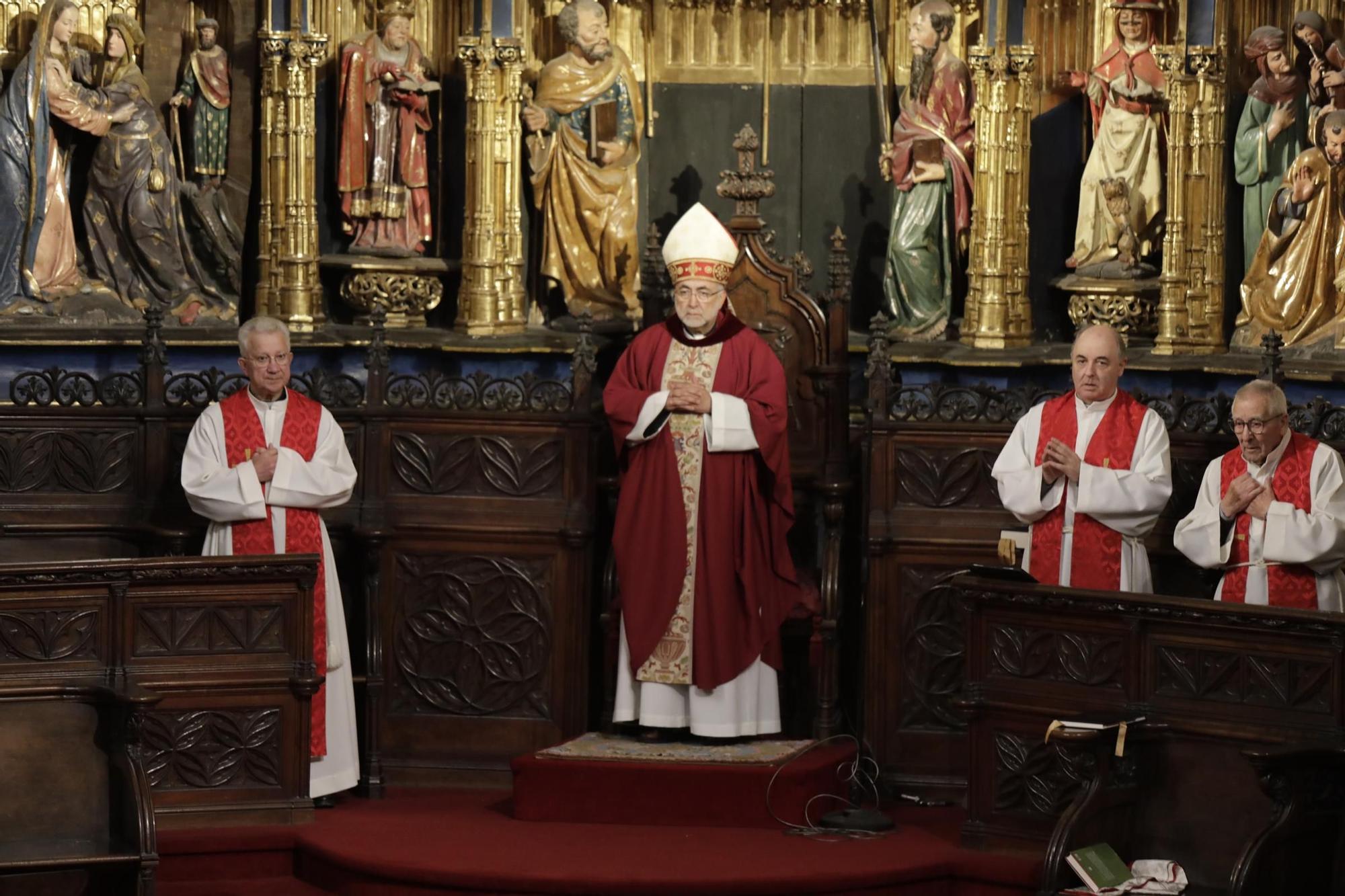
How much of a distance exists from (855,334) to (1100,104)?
1526mm

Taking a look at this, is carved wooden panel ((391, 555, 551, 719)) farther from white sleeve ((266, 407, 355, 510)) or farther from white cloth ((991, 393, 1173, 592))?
white cloth ((991, 393, 1173, 592))

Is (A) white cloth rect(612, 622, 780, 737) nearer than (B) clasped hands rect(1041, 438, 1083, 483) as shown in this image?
No

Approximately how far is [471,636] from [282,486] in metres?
1.12

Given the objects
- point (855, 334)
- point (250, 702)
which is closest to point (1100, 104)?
point (855, 334)

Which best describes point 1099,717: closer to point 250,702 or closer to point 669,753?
point 669,753

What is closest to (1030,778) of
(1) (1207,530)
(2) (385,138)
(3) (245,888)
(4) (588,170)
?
(1) (1207,530)

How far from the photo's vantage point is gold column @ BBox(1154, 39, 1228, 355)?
10.1 meters

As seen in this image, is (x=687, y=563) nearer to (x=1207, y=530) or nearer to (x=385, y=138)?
(x=1207, y=530)

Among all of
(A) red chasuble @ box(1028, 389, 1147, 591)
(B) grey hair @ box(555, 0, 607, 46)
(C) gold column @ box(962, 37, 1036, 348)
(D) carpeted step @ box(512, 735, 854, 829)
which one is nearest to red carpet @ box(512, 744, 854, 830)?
(D) carpeted step @ box(512, 735, 854, 829)

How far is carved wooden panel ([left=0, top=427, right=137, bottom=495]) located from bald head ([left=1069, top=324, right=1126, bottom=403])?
12.5ft

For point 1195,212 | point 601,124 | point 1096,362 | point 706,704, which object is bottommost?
point 706,704

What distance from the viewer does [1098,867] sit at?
305 inches

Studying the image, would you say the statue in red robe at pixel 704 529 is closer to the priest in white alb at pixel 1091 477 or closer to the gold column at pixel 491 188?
the priest in white alb at pixel 1091 477

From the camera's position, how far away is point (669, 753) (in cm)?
898
